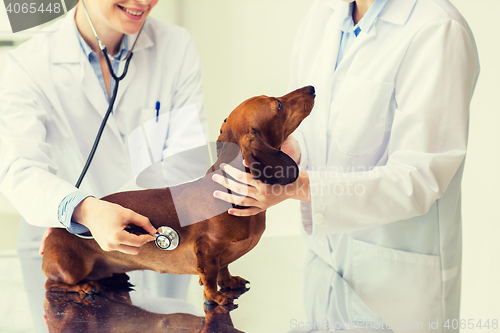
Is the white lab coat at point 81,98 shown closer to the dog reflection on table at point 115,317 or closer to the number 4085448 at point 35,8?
the number 4085448 at point 35,8

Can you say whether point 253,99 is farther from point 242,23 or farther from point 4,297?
point 242,23

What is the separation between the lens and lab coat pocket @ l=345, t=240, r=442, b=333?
0.97 m

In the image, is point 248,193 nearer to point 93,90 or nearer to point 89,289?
point 89,289

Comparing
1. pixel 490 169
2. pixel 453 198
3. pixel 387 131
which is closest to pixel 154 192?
pixel 387 131

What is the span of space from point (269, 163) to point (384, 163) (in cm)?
38

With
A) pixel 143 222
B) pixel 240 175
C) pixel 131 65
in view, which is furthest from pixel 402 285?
pixel 131 65

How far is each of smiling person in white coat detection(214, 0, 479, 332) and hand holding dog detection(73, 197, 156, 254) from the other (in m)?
0.17

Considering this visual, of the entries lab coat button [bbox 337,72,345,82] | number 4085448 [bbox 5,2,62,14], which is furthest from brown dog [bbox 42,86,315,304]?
number 4085448 [bbox 5,2,62,14]

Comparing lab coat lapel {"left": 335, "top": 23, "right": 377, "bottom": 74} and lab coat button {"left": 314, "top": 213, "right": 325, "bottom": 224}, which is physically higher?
lab coat lapel {"left": 335, "top": 23, "right": 377, "bottom": 74}

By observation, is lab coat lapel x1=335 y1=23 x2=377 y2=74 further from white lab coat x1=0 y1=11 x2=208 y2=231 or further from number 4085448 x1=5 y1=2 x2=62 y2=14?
number 4085448 x1=5 y1=2 x2=62 y2=14

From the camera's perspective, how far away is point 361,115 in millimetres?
961

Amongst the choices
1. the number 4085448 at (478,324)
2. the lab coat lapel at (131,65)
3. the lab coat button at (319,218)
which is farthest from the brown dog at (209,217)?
the number 4085448 at (478,324)

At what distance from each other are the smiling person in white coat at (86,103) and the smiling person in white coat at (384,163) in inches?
11.8

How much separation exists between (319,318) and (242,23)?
114 centimetres
